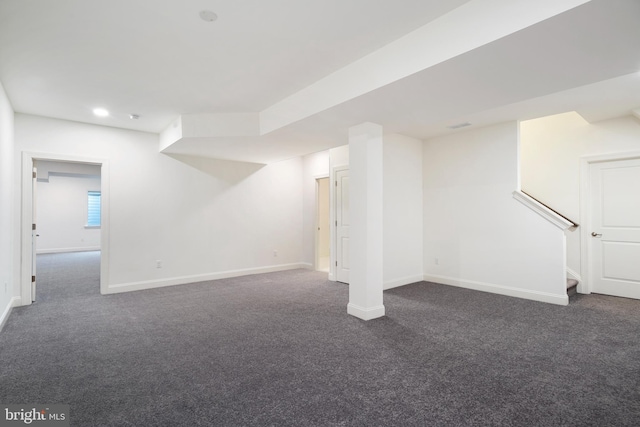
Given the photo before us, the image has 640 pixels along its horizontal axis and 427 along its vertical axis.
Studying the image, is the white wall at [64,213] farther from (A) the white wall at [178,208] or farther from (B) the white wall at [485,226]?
(B) the white wall at [485,226]

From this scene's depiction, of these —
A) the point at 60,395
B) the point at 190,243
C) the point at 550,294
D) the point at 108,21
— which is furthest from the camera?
the point at 190,243

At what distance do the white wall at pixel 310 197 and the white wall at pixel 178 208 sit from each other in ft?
0.69

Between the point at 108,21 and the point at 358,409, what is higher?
the point at 108,21

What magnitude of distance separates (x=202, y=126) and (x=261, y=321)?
2.79 meters

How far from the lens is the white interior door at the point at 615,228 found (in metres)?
4.51

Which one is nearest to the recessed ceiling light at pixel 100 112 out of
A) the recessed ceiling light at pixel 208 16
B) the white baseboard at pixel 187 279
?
the white baseboard at pixel 187 279

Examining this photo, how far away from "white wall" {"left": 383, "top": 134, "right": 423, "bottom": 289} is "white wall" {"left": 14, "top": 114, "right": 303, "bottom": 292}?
2.55 m

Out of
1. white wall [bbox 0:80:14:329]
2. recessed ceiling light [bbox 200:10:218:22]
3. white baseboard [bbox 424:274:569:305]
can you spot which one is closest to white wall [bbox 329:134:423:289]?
white baseboard [bbox 424:274:569:305]

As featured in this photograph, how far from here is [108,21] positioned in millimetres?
2346

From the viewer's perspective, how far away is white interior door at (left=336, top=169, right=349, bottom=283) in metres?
5.73

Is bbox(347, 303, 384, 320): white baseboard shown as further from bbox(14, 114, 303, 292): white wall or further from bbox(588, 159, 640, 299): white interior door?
bbox(588, 159, 640, 299): white interior door

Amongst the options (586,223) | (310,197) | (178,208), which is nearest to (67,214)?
(178,208)

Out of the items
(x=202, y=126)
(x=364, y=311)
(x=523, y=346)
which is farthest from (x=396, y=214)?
(x=202, y=126)

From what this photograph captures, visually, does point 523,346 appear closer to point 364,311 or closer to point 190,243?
point 364,311
